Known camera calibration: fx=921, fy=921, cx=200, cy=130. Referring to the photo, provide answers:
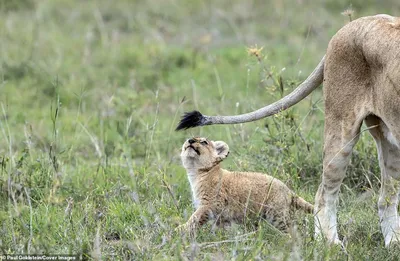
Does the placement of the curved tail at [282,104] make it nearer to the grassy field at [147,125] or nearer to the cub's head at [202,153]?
the cub's head at [202,153]

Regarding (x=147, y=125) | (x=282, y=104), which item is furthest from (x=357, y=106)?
(x=147, y=125)

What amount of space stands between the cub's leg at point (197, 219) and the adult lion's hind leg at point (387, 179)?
3.26ft

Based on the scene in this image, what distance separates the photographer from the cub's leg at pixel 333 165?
5.02 metres

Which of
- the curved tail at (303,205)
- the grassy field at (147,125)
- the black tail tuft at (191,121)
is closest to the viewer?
the grassy field at (147,125)

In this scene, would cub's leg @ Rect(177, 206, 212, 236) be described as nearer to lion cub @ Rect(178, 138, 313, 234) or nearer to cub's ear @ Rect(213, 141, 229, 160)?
lion cub @ Rect(178, 138, 313, 234)

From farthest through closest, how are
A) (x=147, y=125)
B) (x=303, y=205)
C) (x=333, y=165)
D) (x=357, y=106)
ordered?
(x=147, y=125), (x=303, y=205), (x=333, y=165), (x=357, y=106)

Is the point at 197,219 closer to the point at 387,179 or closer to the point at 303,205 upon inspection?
the point at 303,205

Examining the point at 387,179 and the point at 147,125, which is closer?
the point at 387,179

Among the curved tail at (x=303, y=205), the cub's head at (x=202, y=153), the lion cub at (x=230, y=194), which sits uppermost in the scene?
the cub's head at (x=202, y=153)

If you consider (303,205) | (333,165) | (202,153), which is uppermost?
(202,153)

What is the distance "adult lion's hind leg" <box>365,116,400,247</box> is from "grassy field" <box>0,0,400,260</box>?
0.08 metres

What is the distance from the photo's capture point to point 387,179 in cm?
534

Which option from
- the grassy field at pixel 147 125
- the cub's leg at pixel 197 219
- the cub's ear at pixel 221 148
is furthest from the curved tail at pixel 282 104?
the cub's leg at pixel 197 219

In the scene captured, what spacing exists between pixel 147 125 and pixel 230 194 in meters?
1.00
